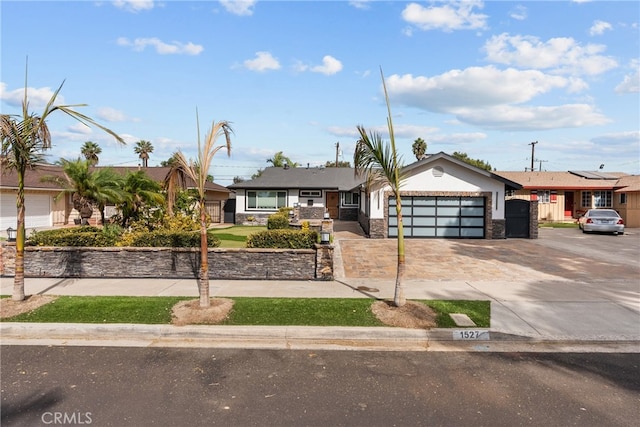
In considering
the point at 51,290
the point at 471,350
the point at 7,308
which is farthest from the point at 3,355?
the point at 471,350

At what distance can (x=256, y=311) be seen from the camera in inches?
277

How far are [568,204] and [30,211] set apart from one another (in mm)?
40467

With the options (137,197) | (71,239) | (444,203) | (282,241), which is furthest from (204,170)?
(444,203)

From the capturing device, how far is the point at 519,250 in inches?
591

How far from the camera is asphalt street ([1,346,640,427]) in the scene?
3.93 metres

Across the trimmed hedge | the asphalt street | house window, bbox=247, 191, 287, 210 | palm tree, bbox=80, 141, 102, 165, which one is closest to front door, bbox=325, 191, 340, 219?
house window, bbox=247, 191, 287, 210

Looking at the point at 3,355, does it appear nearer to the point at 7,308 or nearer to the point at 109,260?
the point at 7,308

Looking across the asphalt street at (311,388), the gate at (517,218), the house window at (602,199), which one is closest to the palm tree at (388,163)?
the asphalt street at (311,388)

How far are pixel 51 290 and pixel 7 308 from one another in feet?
5.26

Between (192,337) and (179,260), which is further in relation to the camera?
(179,260)

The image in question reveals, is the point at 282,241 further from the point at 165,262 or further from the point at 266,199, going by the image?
the point at 266,199

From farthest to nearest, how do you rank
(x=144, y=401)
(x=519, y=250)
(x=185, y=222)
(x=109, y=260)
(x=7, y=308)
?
(x=519, y=250), (x=185, y=222), (x=109, y=260), (x=7, y=308), (x=144, y=401)

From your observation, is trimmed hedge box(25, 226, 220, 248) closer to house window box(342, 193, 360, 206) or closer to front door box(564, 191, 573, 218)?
house window box(342, 193, 360, 206)

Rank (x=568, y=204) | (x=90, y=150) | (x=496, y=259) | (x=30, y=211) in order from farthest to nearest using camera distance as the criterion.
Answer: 1. (x=90, y=150)
2. (x=568, y=204)
3. (x=30, y=211)
4. (x=496, y=259)
